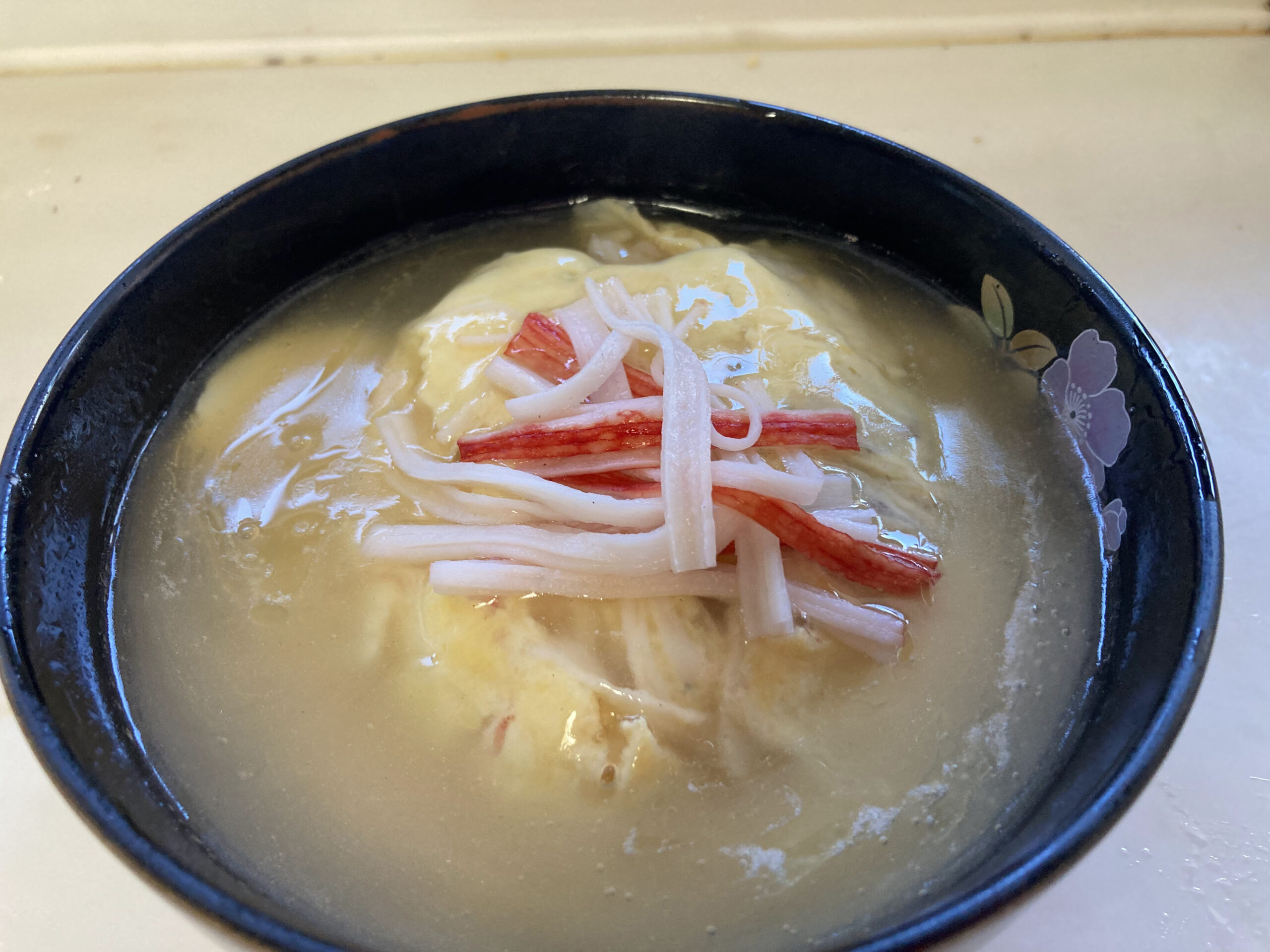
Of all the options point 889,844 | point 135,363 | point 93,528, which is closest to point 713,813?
point 889,844

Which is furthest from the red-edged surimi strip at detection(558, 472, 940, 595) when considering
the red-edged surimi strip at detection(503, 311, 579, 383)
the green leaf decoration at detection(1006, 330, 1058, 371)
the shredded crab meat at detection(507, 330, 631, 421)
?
the green leaf decoration at detection(1006, 330, 1058, 371)

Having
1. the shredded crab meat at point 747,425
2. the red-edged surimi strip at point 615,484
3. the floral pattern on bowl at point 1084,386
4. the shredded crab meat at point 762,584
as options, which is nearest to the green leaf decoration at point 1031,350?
the floral pattern on bowl at point 1084,386

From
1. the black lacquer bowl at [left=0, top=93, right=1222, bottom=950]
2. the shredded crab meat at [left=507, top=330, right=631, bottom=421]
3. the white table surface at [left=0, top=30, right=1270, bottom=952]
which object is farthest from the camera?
the shredded crab meat at [left=507, top=330, right=631, bottom=421]

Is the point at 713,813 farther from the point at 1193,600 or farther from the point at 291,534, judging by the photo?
the point at 291,534

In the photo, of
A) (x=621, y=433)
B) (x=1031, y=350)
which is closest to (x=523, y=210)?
(x=621, y=433)

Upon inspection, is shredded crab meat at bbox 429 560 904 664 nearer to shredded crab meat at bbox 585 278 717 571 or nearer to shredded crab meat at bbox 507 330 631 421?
shredded crab meat at bbox 585 278 717 571

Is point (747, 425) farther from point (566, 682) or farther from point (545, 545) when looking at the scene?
point (566, 682)
